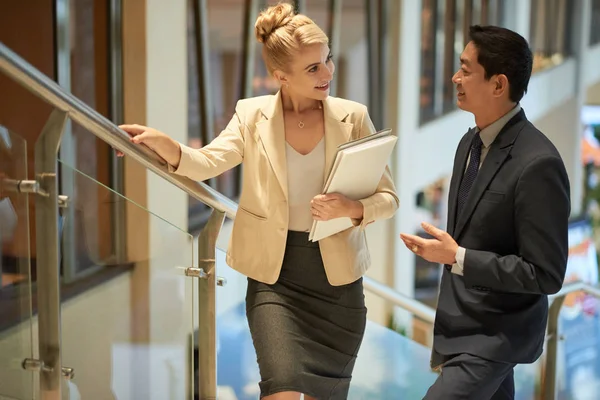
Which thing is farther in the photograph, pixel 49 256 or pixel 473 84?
pixel 473 84

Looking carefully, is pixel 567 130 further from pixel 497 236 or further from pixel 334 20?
pixel 497 236

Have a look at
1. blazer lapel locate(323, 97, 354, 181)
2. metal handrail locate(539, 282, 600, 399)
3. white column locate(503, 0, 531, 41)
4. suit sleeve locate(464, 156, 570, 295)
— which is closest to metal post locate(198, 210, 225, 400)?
blazer lapel locate(323, 97, 354, 181)

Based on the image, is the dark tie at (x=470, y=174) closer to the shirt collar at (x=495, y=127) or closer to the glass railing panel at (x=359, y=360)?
the shirt collar at (x=495, y=127)

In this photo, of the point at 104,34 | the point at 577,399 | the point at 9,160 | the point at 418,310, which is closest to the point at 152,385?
the point at 9,160

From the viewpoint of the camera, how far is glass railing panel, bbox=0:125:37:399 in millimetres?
2594

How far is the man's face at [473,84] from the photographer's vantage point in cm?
276

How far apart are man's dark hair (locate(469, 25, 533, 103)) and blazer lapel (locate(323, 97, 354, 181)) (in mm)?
474

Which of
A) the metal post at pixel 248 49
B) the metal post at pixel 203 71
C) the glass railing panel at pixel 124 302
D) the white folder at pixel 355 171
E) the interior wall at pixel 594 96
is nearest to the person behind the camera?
the white folder at pixel 355 171

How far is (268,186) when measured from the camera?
2.87m

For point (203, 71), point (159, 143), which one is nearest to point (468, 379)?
point (159, 143)

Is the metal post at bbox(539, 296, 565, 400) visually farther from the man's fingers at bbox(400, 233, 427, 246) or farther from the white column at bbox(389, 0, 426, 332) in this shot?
the white column at bbox(389, 0, 426, 332)

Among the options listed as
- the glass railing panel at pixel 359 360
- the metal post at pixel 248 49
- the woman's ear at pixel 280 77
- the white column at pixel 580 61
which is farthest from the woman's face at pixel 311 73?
the white column at pixel 580 61

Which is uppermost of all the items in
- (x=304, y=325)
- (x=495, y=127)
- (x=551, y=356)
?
(x=495, y=127)

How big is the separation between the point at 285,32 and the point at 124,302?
1.08 m
